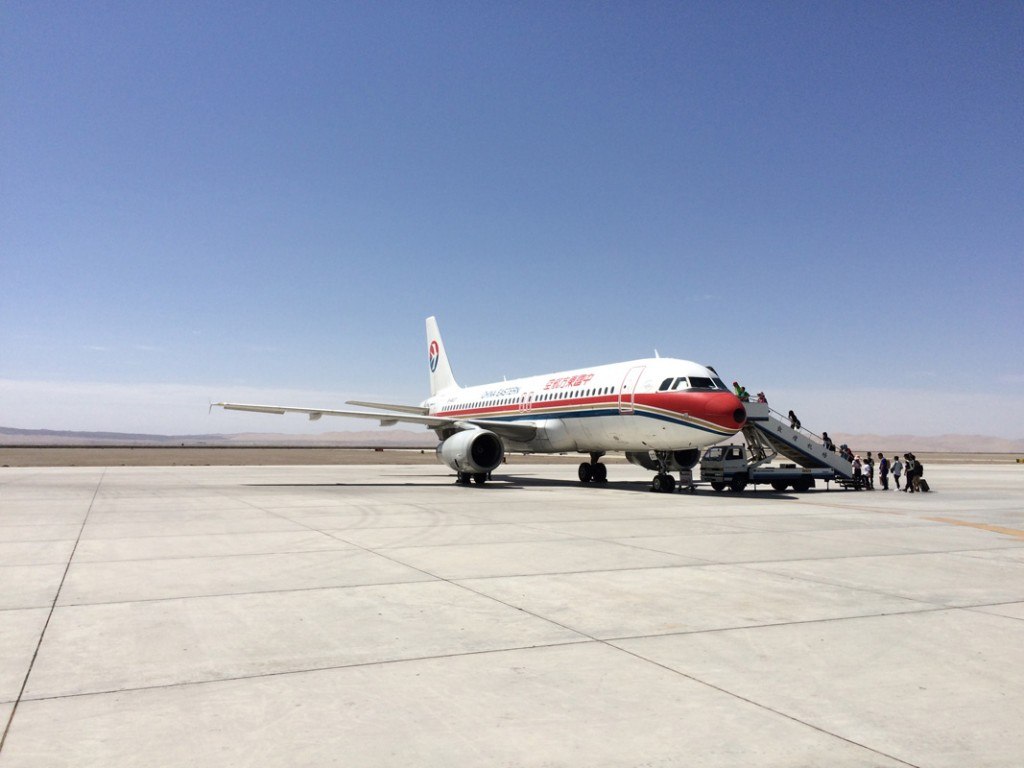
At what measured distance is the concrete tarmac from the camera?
4.06 m

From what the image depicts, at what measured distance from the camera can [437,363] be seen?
42219mm

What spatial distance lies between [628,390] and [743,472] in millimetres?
5069

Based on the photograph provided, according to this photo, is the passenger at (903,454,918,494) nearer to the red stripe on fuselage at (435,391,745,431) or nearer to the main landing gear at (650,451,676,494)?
the main landing gear at (650,451,676,494)

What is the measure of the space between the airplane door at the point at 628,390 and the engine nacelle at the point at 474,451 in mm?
4509

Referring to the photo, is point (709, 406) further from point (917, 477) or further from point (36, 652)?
point (36, 652)

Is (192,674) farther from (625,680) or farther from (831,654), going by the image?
(831,654)

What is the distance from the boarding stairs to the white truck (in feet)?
0.94

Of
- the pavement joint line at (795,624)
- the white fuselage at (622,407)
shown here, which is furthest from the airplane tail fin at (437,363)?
the pavement joint line at (795,624)

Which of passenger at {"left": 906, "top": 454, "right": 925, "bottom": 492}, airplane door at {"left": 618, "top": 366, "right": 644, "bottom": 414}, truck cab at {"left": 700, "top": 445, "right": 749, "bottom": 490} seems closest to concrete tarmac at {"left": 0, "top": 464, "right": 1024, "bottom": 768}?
airplane door at {"left": 618, "top": 366, "right": 644, "bottom": 414}

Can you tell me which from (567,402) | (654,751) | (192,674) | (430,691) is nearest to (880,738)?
(654,751)

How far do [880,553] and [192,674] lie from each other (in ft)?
31.2

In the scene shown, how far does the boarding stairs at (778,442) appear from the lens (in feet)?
84.0

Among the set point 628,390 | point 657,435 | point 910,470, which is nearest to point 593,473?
point 628,390

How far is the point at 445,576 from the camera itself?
888 centimetres
